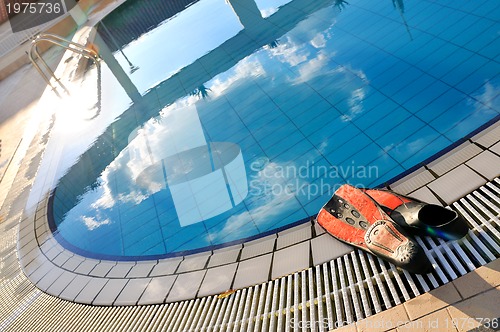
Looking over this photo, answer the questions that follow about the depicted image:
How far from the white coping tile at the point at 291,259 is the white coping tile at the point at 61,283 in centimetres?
309

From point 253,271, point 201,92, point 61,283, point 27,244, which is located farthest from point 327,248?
point 201,92

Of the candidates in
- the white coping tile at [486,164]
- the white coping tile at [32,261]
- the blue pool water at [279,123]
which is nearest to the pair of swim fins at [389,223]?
the white coping tile at [486,164]

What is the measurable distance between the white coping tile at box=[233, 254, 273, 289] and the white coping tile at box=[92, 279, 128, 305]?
1.64 m

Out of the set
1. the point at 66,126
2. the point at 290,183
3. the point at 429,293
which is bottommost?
the point at 290,183

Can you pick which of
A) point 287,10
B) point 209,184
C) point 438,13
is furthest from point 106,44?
point 438,13

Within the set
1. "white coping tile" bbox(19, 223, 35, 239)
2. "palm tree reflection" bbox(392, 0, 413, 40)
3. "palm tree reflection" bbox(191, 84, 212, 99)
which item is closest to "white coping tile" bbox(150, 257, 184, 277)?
"white coping tile" bbox(19, 223, 35, 239)

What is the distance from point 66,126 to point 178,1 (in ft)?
26.0

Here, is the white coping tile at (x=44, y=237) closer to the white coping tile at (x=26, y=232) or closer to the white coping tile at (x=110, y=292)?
the white coping tile at (x=26, y=232)

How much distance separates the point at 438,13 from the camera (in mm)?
7195

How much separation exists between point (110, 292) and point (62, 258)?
1.58 metres

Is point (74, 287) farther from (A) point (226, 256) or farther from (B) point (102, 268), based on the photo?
(A) point (226, 256)

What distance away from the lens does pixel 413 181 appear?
Answer: 4.16 m

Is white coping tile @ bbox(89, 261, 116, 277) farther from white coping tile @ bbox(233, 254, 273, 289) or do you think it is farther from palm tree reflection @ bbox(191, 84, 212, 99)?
palm tree reflection @ bbox(191, 84, 212, 99)

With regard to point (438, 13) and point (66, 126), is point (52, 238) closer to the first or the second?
point (66, 126)
